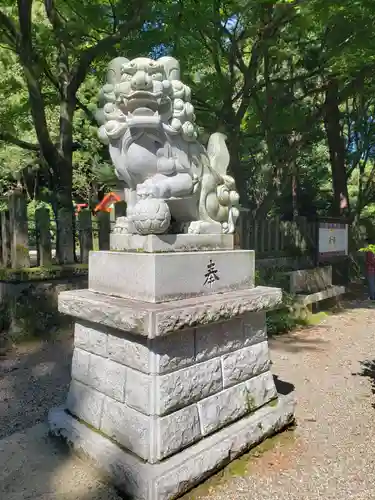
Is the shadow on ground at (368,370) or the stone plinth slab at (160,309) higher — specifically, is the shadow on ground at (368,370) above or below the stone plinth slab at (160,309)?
below

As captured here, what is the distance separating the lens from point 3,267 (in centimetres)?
608

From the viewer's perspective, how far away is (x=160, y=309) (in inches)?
94.3

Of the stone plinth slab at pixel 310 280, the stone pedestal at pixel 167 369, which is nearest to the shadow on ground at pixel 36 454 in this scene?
the stone pedestal at pixel 167 369

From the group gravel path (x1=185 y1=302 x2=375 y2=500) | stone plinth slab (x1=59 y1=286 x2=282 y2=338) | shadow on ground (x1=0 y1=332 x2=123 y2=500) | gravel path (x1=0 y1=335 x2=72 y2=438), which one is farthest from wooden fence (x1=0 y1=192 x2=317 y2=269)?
stone plinth slab (x1=59 y1=286 x2=282 y2=338)

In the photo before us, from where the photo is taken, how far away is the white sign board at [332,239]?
29.0 feet

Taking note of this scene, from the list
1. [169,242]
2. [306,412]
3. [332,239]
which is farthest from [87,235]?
[332,239]

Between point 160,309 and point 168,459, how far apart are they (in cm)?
91

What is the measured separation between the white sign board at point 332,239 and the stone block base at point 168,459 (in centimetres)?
622

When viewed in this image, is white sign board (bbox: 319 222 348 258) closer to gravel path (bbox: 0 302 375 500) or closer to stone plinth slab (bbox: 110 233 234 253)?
gravel path (bbox: 0 302 375 500)

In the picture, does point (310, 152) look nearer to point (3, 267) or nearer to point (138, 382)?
point (3, 267)

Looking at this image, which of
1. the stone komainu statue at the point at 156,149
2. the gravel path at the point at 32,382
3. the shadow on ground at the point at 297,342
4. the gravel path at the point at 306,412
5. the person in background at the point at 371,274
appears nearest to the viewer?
the gravel path at the point at 306,412

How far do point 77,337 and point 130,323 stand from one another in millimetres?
765

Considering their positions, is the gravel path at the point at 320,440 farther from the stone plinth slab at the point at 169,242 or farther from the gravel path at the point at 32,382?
the gravel path at the point at 32,382

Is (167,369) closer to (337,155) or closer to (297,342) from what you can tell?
(297,342)
